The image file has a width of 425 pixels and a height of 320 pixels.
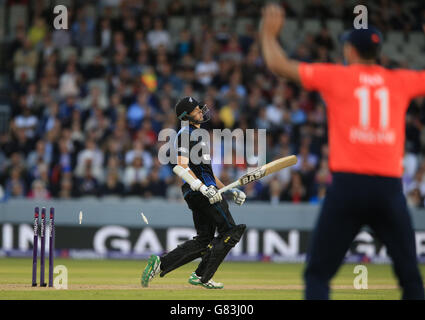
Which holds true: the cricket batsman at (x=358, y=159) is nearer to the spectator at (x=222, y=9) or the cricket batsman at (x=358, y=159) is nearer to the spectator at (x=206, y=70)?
the spectator at (x=206, y=70)

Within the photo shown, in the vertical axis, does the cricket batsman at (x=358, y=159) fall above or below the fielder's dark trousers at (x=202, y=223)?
above

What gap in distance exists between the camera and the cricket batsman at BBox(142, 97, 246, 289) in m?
9.04

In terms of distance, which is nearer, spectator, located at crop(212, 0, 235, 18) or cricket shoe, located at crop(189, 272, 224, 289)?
cricket shoe, located at crop(189, 272, 224, 289)

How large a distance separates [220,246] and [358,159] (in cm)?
408

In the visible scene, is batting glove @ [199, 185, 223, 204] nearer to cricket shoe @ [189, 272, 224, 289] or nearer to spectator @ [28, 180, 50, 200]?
cricket shoe @ [189, 272, 224, 289]

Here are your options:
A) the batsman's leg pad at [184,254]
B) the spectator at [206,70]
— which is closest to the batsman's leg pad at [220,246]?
the batsman's leg pad at [184,254]

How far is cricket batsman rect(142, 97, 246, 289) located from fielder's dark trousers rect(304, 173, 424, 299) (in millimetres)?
3739

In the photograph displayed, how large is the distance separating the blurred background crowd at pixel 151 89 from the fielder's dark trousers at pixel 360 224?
9819mm

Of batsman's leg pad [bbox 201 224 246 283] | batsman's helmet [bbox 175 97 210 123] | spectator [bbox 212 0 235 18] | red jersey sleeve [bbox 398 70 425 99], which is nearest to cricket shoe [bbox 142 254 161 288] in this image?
batsman's leg pad [bbox 201 224 246 283]

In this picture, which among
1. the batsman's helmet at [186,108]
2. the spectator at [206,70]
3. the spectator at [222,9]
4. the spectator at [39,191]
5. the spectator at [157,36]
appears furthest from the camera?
the spectator at [222,9]

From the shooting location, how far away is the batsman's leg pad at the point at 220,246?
905 centimetres

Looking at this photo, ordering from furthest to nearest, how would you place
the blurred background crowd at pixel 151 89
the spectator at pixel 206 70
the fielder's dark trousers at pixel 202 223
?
the spectator at pixel 206 70 → the blurred background crowd at pixel 151 89 → the fielder's dark trousers at pixel 202 223
